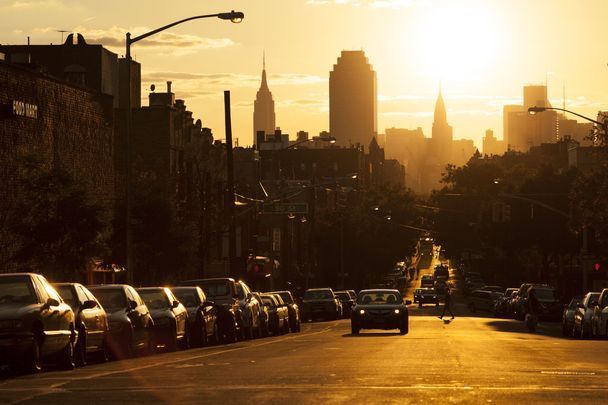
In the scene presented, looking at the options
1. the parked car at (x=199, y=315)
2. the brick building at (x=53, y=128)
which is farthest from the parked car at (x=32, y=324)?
the brick building at (x=53, y=128)

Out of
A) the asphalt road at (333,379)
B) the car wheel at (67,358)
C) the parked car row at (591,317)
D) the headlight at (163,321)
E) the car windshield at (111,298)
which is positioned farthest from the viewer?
the parked car row at (591,317)

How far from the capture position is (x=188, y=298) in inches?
1409

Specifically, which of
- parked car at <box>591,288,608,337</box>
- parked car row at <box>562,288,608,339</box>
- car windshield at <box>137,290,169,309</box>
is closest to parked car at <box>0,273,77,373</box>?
car windshield at <box>137,290,169,309</box>

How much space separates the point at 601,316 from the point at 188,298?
11969 mm

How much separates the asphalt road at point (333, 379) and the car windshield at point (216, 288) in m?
10.5

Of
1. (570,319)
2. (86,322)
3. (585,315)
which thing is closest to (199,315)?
(86,322)

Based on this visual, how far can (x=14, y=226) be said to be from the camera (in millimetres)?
38375

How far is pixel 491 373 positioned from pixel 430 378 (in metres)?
1.51

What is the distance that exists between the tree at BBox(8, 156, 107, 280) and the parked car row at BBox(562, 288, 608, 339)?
574 inches

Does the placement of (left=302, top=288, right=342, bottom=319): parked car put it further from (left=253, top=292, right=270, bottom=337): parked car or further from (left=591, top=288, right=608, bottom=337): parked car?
(left=591, top=288, right=608, bottom=337): parked car

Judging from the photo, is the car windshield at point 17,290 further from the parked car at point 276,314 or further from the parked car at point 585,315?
the parked car at point 276,314

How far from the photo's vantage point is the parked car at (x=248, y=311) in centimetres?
4084

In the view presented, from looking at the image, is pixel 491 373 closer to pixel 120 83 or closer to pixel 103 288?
pixel 103 288

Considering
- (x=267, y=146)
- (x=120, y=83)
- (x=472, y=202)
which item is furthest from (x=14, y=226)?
(x=267, y=146)
